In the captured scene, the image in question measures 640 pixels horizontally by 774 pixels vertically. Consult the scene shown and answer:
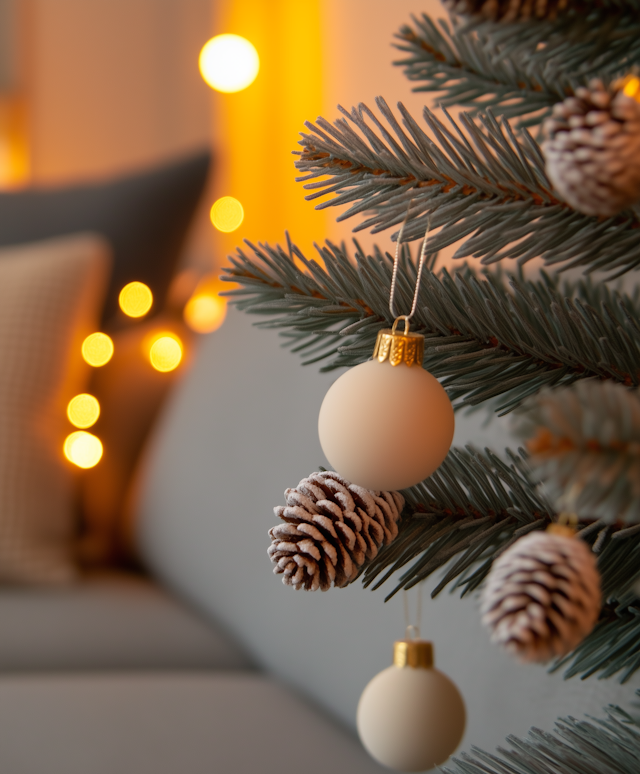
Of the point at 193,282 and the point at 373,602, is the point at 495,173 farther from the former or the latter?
the point at 193,282

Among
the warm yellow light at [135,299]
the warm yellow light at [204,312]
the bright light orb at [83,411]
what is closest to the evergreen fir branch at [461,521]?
the bright light orb at [83,411]

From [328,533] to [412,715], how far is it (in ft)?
0.55

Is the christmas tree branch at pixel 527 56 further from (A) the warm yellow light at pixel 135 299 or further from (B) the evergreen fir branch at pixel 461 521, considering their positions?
(A) the warm yellow light at pixel 135 299

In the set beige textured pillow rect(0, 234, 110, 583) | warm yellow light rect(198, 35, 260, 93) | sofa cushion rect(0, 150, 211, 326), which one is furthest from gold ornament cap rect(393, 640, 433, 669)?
warm yellow light rect(198, 35, 260, 93)

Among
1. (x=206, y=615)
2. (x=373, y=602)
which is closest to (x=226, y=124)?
(x=206, y=615)

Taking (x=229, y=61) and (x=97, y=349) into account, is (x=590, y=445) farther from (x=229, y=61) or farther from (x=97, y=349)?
(x=229, y=61)

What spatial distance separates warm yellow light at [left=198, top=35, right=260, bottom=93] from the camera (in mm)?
1892

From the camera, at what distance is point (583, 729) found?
0.36 metres

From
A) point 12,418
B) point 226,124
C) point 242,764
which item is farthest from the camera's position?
point 226,124

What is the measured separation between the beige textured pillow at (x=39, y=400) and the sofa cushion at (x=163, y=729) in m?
0.28

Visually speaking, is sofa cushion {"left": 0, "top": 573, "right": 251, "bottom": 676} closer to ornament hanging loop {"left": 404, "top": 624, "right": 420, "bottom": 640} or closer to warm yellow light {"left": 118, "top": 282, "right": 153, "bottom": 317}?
ornament hanging loop {"left": 404, "top": 624, "right": 420, "bottom": 640}

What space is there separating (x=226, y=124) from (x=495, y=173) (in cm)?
229

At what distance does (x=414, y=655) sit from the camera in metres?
0.46

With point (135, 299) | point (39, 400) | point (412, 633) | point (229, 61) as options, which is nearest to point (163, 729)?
point (412, 633)
